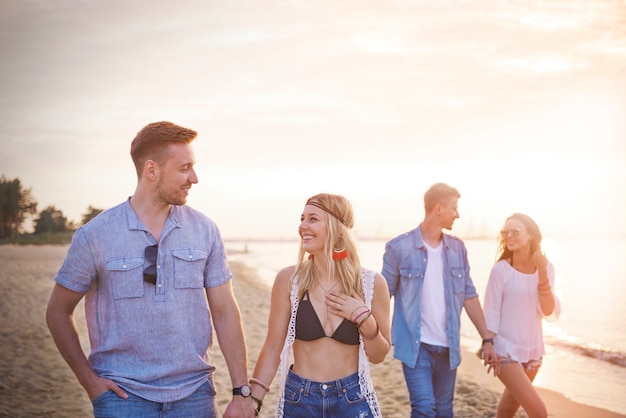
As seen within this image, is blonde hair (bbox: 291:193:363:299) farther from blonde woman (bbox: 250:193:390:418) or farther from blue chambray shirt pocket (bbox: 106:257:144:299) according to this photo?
blue chambray shirt pocket (bbox: 106:257:144:299)

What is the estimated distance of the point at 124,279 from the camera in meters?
3.80

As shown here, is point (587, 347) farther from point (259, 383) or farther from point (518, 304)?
point (259, 383)

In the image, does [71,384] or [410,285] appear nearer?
[410,285]

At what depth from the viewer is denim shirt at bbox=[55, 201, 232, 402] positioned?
12.4 feet

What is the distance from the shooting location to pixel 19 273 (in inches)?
1200

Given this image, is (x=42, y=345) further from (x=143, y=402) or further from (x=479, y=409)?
(x=143, y=402)

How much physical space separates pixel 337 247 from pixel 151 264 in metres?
1.28

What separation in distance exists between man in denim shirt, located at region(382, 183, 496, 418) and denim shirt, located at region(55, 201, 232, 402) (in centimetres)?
274

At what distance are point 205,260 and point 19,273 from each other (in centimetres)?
3003

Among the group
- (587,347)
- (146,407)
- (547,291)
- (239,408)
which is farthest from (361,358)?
(587,347)

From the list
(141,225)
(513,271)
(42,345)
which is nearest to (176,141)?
(141,225)

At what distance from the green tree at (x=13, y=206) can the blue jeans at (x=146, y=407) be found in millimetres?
78881

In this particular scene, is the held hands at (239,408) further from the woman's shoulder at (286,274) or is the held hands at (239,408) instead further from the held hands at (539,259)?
the held hands at (539,259)

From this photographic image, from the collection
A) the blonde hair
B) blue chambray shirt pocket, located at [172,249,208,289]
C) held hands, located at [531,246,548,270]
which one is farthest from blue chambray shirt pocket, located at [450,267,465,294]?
blue chambray shirt pocket, located at [172,249,208,289]
